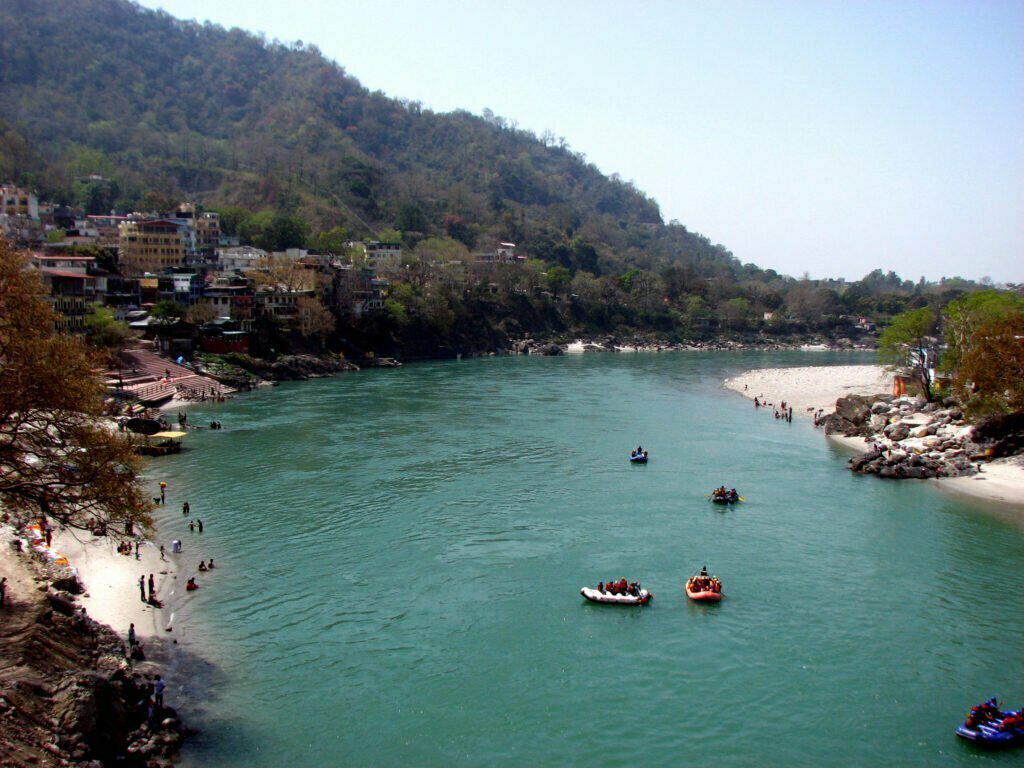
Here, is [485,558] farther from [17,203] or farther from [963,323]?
[17,203]

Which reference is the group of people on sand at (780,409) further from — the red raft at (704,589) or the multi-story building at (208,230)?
the multi-story building at (208,230)

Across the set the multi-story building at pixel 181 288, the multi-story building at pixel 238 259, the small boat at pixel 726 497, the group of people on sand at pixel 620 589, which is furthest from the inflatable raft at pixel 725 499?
the multi-story building at pixel 238 259

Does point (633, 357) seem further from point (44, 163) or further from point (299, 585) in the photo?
point (44, 163)

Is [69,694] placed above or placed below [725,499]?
below

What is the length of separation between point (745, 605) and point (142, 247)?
102 m

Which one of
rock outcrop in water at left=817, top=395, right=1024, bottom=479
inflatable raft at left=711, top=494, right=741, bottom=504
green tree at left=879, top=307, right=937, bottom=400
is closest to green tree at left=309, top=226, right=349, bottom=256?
green tree at left=879, top=307, right=937, bottom=400

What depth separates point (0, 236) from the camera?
74.2 ft

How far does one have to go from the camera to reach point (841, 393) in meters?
86.4

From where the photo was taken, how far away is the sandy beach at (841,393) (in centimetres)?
4525

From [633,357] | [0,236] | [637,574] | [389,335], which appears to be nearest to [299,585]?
[637,574]

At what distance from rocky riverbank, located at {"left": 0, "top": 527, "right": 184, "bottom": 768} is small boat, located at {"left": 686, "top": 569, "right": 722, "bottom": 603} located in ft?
60.9

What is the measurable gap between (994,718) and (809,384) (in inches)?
3104

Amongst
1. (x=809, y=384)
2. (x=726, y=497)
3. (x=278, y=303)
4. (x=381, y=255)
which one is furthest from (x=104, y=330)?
(x=809, y=384)

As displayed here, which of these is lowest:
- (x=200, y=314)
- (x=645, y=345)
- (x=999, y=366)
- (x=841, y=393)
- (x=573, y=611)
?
(x=573, y=611)
